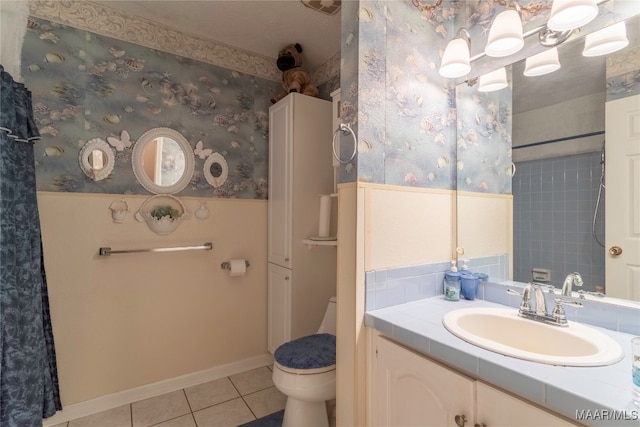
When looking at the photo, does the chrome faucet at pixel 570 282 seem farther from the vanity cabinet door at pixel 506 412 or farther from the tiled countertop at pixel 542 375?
the vanity cabinet door at pixel 506 412

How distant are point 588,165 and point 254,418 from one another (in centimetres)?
213

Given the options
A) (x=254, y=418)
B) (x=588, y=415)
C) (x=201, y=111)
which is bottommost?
(x=254, y=418)

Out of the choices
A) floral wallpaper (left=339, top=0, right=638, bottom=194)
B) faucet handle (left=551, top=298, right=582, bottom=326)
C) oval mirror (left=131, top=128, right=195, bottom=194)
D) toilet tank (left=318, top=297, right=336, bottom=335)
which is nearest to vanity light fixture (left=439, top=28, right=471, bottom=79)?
floral wallpaper (left=339, top=0, right=638, bottom=194)

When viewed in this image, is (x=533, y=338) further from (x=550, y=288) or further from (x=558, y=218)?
(x=558, y=218)

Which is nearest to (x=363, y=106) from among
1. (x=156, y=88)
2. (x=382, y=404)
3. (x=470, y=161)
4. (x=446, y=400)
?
(x=470, y=161)

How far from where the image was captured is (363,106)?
125 centimetres

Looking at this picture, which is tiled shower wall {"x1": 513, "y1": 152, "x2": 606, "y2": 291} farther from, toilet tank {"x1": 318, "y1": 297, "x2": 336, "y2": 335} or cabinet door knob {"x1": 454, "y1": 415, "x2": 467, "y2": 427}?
toilet tank {"x1": 318, "y1": 297, "x2": 336, "y2": 335}

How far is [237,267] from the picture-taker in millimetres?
2281

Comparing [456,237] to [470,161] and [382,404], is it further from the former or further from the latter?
[382,404]

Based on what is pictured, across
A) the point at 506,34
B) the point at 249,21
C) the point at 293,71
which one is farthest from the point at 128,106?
the point at 506,34

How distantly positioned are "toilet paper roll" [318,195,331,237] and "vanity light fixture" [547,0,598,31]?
57.3 inches

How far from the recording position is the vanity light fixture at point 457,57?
1.33 metres

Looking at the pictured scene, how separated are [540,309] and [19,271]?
208 centimetres

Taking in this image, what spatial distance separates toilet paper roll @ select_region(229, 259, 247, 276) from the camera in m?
2.27
